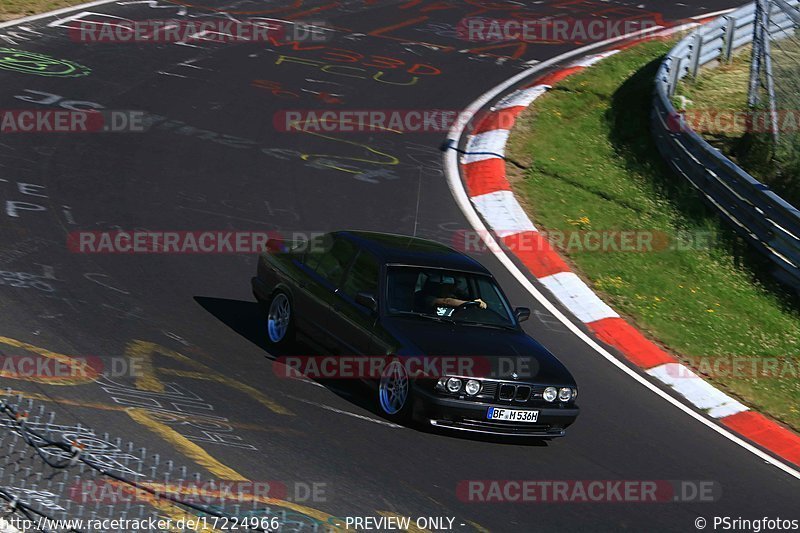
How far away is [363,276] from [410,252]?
0.59 meters

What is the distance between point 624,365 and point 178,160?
728 centimetres

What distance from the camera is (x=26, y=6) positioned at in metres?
22.1

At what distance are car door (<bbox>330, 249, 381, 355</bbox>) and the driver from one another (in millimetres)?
529

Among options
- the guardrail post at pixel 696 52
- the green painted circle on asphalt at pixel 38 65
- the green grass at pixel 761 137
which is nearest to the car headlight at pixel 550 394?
the green grass at pixel 761 137

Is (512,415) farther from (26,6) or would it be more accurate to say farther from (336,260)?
(26,6)

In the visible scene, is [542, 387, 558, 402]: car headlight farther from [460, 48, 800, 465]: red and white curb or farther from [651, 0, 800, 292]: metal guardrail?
[651, 0, 800, 292]: metal guardrail

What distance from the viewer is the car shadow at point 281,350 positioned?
31.0 feet

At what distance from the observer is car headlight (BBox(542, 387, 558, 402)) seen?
30.6 ft

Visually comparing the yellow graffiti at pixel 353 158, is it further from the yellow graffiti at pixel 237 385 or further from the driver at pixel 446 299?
the yellow graffiti at pixel 237 385

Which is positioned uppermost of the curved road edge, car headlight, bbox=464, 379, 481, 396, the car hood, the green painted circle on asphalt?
the green painted circle on asphalt

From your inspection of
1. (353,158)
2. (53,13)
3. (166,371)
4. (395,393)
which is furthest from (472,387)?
(53,13)

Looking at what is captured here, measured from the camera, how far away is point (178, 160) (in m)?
15.7

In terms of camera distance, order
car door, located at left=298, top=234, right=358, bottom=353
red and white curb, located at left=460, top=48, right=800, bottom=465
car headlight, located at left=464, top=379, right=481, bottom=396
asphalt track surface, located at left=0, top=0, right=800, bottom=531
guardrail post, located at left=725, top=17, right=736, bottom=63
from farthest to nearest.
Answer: guardrail post, located at left=725, top=17, right=736, bottom=63 < red and white curb, located at left=460, top=48, right=800, bottom=465 < car door, located at left=298, top=234, right=358, bottom=353 < car headlight, located at left=464, top=379, right=481, bottom=396 < asphalt track surface, located at left=0, top=0, right=800, bottom=531

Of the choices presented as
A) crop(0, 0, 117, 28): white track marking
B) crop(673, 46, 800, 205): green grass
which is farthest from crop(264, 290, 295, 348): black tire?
crop(0, 0, 117, 28): white track marking
